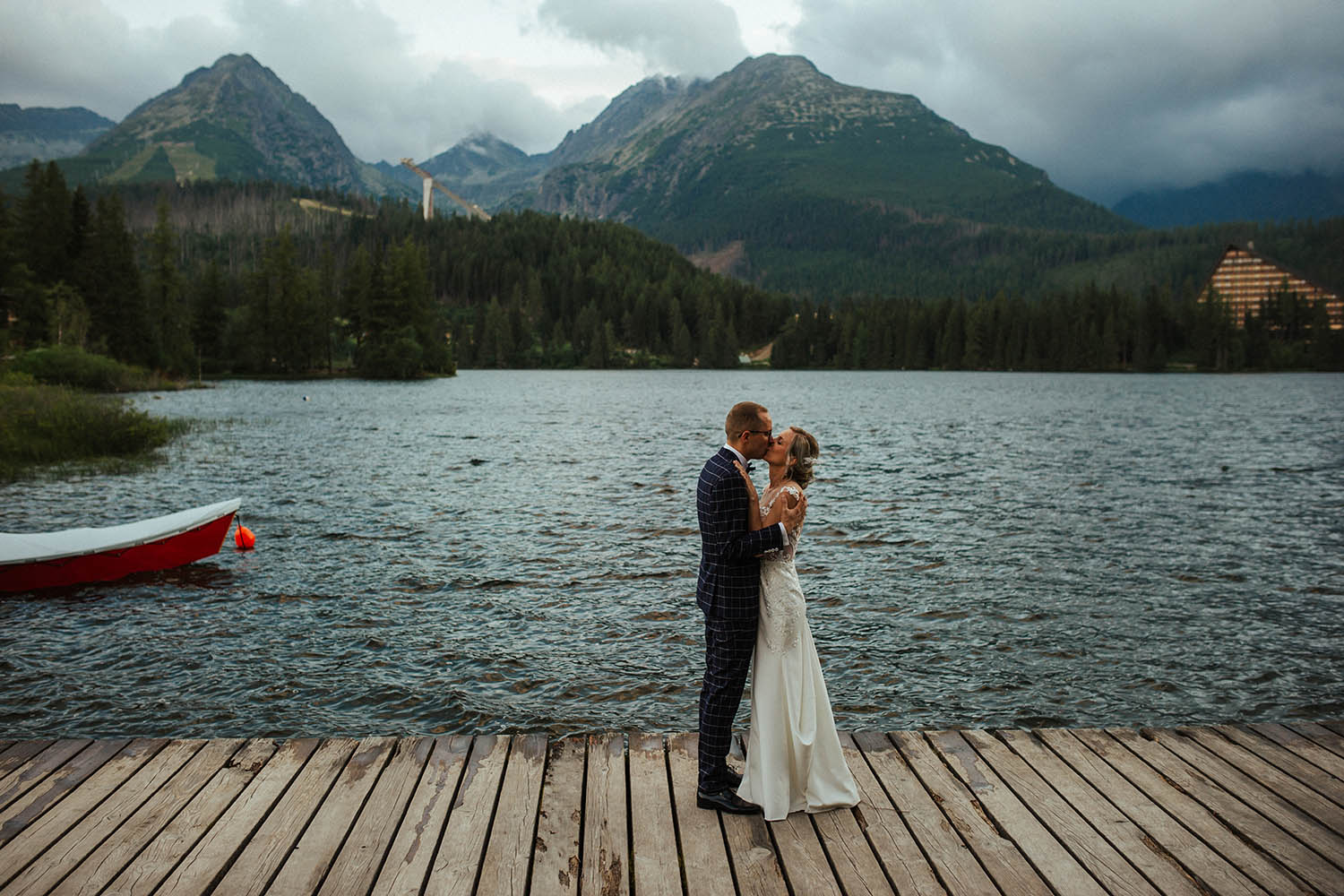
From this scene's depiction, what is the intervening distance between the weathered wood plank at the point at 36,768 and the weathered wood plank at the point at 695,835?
516 cm

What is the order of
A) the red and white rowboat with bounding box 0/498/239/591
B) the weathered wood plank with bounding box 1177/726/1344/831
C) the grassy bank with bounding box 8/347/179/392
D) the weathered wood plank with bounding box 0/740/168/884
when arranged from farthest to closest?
the grassy bank with bounding box 8/347/179/392 < the red and white rowboat with bounding box 0/498/239/591 < the weathered wood plank with bounding box 1177/726/1344/831 < the weathered wood plank with bounding box 0/740/168/884

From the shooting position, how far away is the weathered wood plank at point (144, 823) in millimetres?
5543

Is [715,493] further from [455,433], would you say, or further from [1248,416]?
[1248,416]

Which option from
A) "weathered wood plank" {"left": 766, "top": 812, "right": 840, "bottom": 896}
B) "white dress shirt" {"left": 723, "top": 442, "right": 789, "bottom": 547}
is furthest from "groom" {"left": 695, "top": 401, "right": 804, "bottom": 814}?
"weathered wood plank" {"left": 766, "top": 812, "right": 840, "bottom": 896}

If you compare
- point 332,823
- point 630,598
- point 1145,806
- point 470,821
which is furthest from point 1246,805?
point 630,598

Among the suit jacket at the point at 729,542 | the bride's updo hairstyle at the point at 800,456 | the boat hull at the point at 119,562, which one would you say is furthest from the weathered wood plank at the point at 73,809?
the boat hull at the point at 119,562

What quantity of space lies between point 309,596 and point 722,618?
13893 mm

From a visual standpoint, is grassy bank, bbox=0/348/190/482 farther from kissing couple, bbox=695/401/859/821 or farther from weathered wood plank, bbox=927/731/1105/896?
weathered wood plank, bbox=927/731/1105/896

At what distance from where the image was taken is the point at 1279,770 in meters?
7.44

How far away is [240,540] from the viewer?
21750 mm

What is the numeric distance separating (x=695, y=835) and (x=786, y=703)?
1137 mm

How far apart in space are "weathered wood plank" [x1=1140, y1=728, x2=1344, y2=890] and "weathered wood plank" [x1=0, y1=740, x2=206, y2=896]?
26.7 ft

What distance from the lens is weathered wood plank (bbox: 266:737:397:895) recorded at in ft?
18.5

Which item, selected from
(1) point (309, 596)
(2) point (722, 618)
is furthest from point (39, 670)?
(2) point (722, 618)
